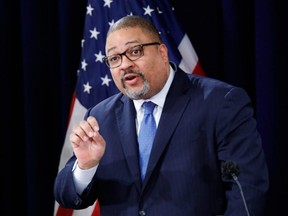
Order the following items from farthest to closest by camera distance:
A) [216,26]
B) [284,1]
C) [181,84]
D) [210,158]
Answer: [216,26]
[284,1]
[181,84]
[210,158]

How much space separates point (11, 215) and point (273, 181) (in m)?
1.60

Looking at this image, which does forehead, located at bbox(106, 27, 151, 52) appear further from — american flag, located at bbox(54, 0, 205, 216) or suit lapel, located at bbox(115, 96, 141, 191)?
american flag, located at bbox(54, 0, 205, 216)

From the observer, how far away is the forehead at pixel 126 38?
1.79 metres

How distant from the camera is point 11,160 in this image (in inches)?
121

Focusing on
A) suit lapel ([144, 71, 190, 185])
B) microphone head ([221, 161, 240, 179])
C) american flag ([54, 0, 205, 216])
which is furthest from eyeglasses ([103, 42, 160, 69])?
american flag ([54, 0, 205, 216])

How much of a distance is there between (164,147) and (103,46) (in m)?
1.05

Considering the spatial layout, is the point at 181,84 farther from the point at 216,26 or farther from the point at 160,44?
the point at 216,26

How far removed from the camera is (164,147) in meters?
1.69

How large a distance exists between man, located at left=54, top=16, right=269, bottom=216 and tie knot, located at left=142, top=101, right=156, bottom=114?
2 cm

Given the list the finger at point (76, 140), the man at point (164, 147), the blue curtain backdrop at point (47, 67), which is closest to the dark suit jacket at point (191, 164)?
the man at point (164, 147)

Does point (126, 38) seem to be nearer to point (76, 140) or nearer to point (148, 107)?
point (148, 107)

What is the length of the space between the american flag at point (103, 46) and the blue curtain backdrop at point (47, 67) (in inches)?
10.1

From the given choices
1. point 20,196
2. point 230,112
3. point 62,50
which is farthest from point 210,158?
point 20,196

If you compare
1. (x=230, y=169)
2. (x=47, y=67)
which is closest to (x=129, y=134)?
(x=230, y=169)
